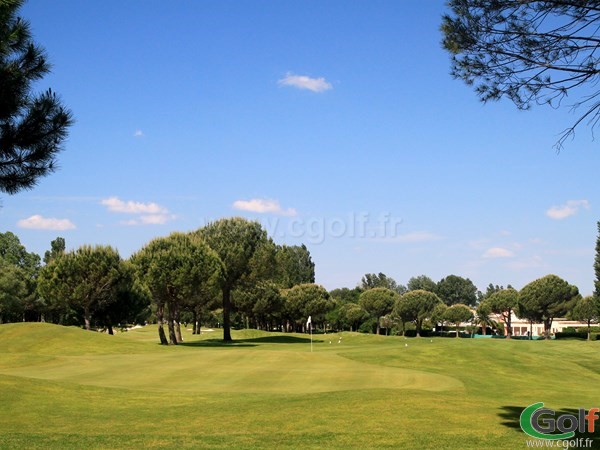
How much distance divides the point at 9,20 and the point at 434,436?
17842 millimetres

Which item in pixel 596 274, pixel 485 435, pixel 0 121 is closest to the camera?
pixel 485 435

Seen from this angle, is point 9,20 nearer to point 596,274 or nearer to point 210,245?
point 210,245

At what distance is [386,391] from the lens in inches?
953

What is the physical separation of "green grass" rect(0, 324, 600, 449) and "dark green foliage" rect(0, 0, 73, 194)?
8.19m

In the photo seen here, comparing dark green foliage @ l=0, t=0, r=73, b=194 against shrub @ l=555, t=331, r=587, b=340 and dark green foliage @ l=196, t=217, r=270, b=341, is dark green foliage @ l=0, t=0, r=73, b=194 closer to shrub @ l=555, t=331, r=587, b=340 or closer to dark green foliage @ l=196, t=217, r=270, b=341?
dark green foliage @ l=196, t=217, r=270, b=341

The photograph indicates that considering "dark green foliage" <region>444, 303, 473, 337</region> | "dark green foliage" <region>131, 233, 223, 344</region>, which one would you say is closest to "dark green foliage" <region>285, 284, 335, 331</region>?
"dark green foliage" <region>444, 303, 473, 337</region>

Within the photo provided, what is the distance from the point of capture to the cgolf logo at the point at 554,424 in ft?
52.8

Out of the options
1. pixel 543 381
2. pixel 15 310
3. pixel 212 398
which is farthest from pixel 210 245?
pixel 212 398

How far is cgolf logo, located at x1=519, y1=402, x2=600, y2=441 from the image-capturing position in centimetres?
1609

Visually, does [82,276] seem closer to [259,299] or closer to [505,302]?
[259,299]

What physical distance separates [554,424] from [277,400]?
10103 millimetres

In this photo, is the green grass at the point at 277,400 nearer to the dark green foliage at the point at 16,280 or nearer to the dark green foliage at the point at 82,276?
the dark green foliage at the point at 82,276

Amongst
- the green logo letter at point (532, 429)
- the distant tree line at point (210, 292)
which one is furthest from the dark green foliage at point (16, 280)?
the green logo letter at point (532, 429)

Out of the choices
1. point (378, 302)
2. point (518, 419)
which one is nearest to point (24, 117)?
point (518, 419)
